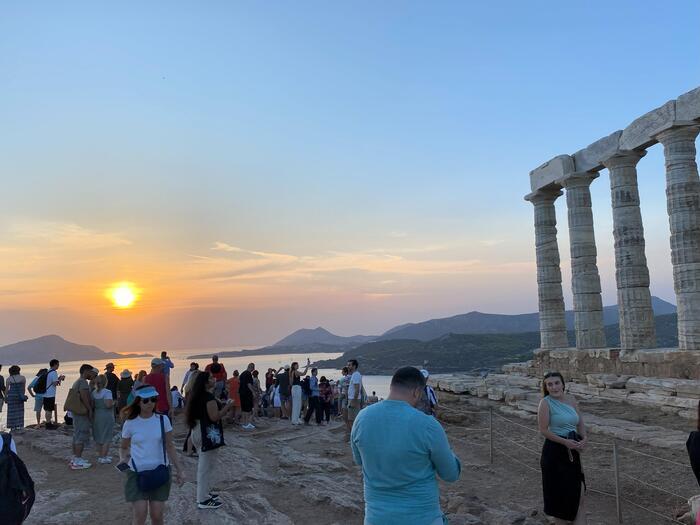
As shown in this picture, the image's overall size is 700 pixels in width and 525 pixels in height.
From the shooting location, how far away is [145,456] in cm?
587

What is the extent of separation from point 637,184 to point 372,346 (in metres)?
126

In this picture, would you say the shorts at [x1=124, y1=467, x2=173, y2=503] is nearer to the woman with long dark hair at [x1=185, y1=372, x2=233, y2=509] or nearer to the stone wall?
the woman with long dark hair at [x1=185, y1=372, x2=233, y2=509]

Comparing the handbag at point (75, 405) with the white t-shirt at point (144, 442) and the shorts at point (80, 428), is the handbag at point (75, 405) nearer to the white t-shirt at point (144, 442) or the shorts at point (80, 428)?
the shorts at point (80, 428)

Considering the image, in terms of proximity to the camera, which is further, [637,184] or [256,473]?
[637,184]

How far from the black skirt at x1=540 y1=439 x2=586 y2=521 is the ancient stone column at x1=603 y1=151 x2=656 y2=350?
15.5 m

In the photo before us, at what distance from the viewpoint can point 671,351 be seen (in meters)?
17.0

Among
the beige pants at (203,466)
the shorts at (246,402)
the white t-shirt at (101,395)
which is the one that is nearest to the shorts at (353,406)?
the shorts at (246,402)

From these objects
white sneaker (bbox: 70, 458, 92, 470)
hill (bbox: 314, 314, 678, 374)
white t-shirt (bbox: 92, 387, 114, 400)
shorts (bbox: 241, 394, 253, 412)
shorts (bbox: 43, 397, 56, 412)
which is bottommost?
hill (bbox: 314, 314, 678, 374)

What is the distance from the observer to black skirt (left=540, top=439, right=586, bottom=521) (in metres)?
5.73

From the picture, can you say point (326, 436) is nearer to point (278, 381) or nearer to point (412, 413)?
Result: point (278, 381)

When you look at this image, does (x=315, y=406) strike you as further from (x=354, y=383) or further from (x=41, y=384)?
(x=41, y=384)

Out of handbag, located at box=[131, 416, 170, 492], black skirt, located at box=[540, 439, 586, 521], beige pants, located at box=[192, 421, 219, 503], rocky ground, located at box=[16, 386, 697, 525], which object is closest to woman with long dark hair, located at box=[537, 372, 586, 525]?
black skirt, located at box=[540, 439, 586, 521]

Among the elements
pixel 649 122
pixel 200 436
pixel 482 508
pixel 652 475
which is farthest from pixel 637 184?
pixel 200 436

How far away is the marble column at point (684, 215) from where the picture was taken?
17.4 meters
